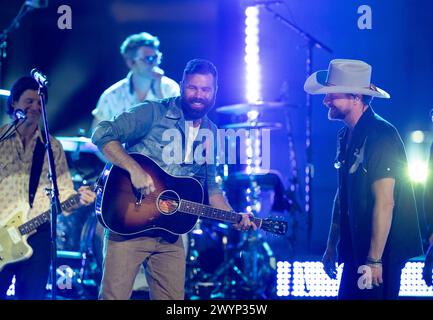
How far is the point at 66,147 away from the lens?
6648mm

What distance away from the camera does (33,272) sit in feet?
17.5

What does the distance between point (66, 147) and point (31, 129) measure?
1119 millimetres

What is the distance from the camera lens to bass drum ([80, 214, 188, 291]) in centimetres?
652

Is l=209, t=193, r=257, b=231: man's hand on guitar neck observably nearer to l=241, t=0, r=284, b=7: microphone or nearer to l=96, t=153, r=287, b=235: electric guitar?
l=96, t=153, r=287, b=235: electric guitar

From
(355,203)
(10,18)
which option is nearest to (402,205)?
(355,203)

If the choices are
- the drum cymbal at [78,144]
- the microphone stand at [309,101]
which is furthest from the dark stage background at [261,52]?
the drum cymbal at [78,144]

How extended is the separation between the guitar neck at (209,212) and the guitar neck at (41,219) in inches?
31.9

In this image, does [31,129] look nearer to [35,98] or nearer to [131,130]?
[35,98]

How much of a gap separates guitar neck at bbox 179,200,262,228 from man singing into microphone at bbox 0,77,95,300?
0.80 metres

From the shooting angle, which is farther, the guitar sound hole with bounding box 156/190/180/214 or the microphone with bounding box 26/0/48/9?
the microphone with bounding box 26/0/48/9

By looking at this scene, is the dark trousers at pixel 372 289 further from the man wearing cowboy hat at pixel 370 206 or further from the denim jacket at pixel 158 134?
the denim jacket at pixel 158 134

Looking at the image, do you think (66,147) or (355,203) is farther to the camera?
(66,147)

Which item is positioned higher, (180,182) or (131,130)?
(131,130)

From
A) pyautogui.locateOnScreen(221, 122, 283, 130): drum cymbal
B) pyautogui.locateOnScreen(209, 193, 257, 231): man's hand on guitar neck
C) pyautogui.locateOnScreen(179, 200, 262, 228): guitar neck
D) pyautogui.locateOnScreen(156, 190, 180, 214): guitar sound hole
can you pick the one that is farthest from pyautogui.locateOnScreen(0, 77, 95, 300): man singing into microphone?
pyautogui.locateOnScreen(221, 122, 283, 130): drum cymbal
